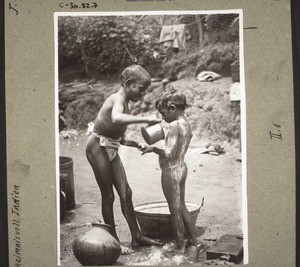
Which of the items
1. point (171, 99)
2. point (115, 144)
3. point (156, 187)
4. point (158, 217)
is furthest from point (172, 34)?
point (158, 217)

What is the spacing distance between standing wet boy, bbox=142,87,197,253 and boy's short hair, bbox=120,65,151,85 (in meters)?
0.09

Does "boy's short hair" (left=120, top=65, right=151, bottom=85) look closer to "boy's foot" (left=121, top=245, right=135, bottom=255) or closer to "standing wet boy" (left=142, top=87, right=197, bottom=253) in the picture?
"standing wet boy" (left=142, top=87, right=197, bottom=253)

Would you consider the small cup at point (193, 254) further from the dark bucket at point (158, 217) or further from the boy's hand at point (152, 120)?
the boy's hand at point (152, 120)

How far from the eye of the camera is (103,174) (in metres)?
1.94

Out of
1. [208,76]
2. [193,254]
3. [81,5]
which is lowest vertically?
[193,254]

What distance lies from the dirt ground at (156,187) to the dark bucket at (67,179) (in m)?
0.01

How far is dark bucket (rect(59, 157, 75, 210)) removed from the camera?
1.92 meters

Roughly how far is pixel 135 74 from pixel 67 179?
1.48 ft

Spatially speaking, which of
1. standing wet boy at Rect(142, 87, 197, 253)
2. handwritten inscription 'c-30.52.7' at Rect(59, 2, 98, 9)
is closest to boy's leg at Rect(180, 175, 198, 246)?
standing wet boy at Rect(142, 87, 197, 253)

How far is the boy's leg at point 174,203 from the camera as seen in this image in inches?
76.2

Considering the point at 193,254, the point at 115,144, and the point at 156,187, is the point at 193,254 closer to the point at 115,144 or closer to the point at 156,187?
the point at 156,187

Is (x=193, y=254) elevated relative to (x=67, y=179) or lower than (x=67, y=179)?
lower

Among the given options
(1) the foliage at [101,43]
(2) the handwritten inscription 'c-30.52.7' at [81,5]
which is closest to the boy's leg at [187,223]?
(1) the foliage at [101,43]

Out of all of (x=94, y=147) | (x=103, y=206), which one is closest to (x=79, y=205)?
(x=103, y=206)
